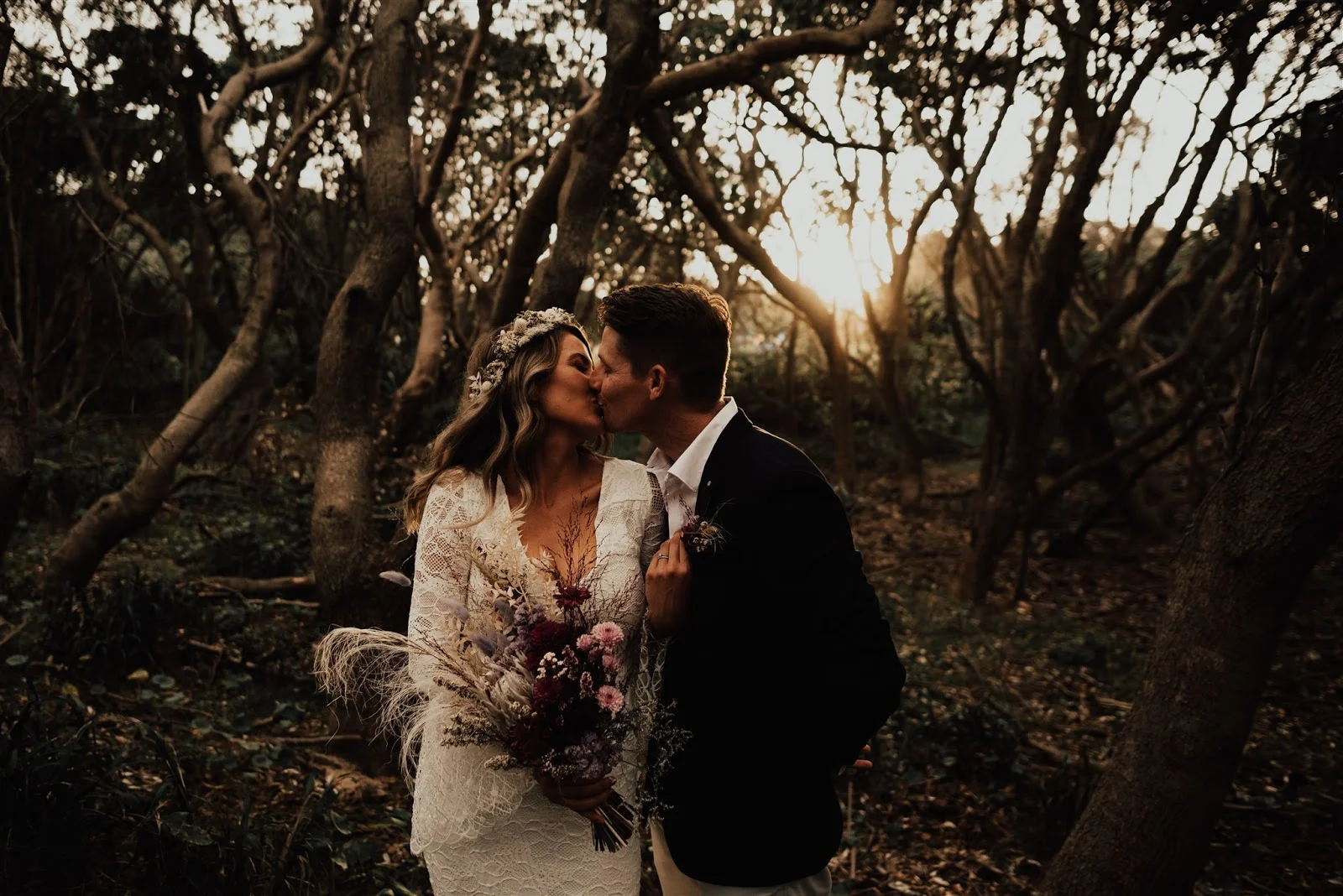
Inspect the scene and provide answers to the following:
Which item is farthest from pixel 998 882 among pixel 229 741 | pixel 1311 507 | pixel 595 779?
pixel 229 741

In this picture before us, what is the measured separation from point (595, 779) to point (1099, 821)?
7.24ft

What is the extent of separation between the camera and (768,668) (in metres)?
2.29

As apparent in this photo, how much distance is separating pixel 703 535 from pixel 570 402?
2.71ft

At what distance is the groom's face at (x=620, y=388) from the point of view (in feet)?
8.53

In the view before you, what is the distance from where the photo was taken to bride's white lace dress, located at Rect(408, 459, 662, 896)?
2.43 m

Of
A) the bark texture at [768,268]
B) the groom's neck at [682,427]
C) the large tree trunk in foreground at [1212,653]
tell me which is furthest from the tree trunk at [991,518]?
the groom's neck at [682,427]

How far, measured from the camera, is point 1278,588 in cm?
319

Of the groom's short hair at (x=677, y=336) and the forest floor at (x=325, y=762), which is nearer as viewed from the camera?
the groom's short hair at (x=677, y=336)

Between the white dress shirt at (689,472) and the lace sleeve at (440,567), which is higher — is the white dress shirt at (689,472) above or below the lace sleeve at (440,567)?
above

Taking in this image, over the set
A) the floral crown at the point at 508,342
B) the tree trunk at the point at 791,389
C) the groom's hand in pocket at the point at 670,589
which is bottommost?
the groom's hand in pocket at the point at 670,589

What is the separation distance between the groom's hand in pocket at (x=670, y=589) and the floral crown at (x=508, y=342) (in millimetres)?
915

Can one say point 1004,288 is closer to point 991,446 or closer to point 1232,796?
point 991,446

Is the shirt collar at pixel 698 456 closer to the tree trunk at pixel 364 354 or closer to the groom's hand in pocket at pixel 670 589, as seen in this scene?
the groom's hand in pocket at pixel 670 589

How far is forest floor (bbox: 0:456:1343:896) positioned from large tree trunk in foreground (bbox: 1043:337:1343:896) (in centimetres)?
113
